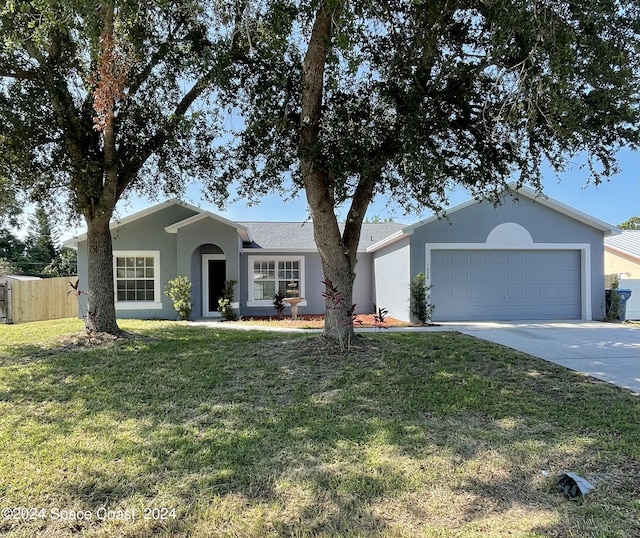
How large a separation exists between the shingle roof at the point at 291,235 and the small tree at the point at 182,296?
3093mm

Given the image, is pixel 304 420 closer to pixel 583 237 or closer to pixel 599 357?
pixel 599 357

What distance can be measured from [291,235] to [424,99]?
10.8 meters

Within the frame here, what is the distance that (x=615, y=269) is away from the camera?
18641 mm

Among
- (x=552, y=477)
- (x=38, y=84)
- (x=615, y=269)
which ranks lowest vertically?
(x=552, y=477)

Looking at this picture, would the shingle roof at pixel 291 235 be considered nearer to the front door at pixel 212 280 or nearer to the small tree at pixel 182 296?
the front door at pixel 212 280

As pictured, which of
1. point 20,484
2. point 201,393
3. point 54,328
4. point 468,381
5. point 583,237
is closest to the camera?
point 20,484

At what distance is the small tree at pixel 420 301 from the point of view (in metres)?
12.2

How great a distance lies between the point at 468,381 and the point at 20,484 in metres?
5.15

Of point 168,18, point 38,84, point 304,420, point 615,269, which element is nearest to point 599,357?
point 304,420

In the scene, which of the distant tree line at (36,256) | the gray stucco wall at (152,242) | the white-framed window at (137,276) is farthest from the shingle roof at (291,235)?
the distant tree line at (36,256)

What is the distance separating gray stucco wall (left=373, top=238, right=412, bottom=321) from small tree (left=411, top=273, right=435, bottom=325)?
0.38 meters

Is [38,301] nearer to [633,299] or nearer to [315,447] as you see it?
[315,447]

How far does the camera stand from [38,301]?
1559 cm

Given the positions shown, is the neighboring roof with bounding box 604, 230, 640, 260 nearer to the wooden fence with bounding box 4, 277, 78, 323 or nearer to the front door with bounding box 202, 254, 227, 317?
the front door with bounding box 202, 254, 227, 317
